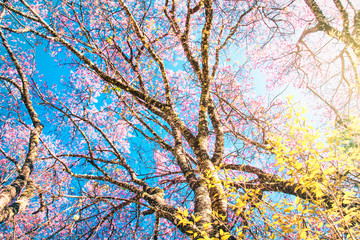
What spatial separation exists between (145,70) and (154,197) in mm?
Result: 3142

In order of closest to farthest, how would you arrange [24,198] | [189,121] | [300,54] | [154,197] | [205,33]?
1. [154,197]
2. [24,198]
3. [205,33]
4. [300,54]
5. [189,121]

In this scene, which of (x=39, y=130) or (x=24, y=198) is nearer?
(x=24, y=198)

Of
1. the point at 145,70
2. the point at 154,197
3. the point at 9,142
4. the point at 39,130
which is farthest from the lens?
the point at 9,142

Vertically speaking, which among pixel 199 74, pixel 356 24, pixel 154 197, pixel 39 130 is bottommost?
pixel 154 197

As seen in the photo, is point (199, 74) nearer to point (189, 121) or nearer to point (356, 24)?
point (356, 24)

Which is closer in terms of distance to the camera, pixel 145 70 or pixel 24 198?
pixel 24 198

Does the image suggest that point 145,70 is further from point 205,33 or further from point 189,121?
point 189,121

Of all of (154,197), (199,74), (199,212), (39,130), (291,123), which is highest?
(199,74)

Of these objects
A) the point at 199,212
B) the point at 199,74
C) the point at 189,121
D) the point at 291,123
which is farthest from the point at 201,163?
the point at 189,121

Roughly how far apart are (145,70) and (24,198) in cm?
338

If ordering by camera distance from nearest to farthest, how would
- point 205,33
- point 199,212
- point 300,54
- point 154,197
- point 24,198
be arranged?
point 199,212
point 154,197
point 24,198
point 205,33
point 300,54

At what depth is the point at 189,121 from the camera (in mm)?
7457

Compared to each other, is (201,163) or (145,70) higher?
(145,70)

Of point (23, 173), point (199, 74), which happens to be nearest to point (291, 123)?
point (199, 74)
